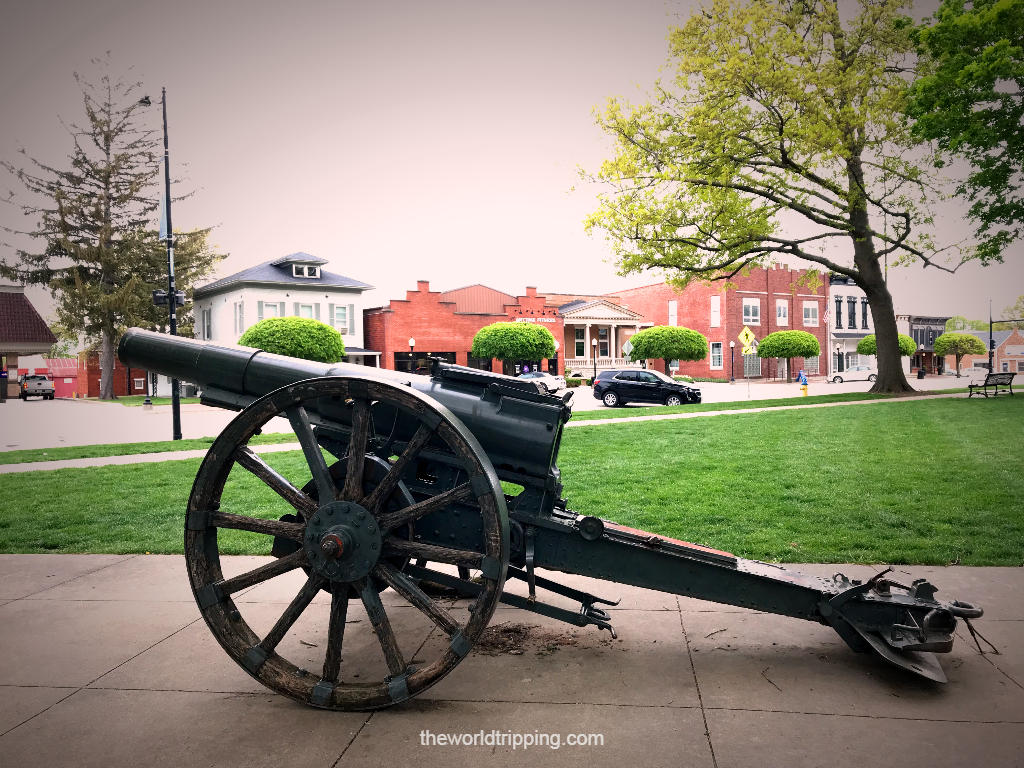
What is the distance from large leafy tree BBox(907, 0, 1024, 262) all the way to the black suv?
10611 millimetres

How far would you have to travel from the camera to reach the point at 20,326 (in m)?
21.6

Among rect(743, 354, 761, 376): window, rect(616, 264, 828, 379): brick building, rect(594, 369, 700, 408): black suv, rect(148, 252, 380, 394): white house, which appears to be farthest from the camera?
rect(743, 354, 761, 376): window

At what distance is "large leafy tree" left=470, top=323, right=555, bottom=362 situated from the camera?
4619 centimetres

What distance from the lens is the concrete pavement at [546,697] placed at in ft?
8.72

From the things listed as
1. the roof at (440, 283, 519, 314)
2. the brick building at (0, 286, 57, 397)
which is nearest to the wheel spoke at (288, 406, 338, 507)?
the brick building at (0, 286, 57, 397)

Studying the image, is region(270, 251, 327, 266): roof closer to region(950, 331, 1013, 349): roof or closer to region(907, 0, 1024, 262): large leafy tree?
region(907, 0, 1024, 262): large leafy tree

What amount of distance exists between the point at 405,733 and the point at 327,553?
2.56 feet

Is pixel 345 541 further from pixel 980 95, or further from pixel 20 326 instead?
pixel 20 326

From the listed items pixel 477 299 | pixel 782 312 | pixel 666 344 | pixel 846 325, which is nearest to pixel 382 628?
pixel 666 344

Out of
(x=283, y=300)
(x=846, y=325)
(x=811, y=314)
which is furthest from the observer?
(x=846, y=325)

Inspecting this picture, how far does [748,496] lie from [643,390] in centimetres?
1735

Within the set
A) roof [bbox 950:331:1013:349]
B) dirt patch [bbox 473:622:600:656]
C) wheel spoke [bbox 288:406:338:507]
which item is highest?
roof [bbox 950:331:1013:349]

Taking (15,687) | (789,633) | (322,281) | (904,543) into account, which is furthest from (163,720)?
(322,281)

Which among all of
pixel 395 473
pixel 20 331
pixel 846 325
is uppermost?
pixel 846 325
